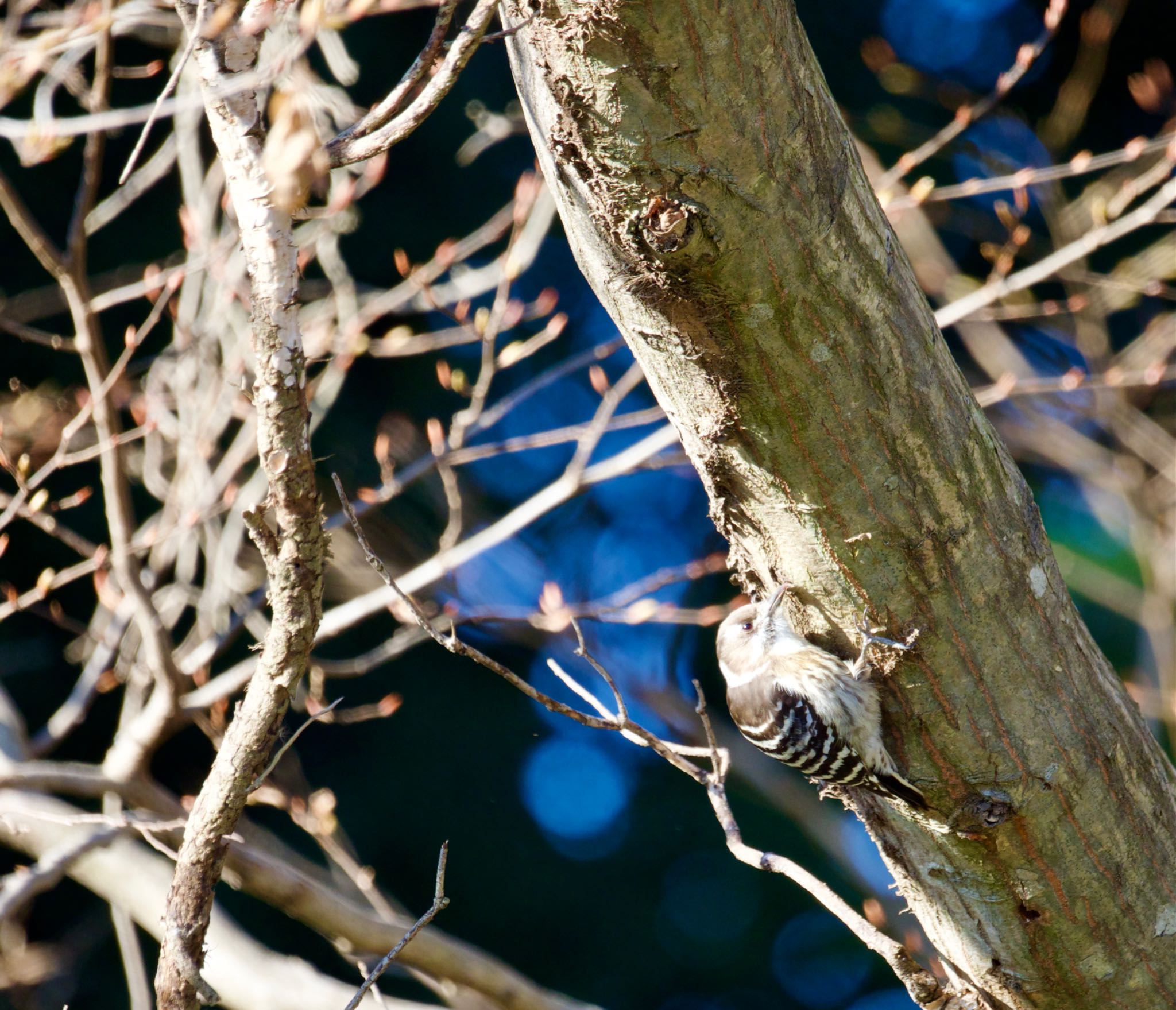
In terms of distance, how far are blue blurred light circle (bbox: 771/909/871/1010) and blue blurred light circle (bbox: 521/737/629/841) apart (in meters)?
1.38

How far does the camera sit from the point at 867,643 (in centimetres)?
197

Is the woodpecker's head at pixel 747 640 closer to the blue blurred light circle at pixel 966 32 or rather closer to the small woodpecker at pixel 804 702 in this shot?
the small woodpecker at pixel 804 702

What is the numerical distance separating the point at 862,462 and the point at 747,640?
1491 millimetres

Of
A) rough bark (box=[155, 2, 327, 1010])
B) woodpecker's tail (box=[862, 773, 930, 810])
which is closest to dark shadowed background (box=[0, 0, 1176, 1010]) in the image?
woodpecker's tail (box=[862, 773, 930, 810])

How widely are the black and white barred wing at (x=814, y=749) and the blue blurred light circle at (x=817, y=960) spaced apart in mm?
4022

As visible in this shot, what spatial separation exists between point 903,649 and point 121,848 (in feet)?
9.06

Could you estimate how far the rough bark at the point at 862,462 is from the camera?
1.53 metres

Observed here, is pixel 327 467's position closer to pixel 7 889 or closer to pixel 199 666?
pixel 199 666

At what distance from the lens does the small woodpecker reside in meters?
2.07

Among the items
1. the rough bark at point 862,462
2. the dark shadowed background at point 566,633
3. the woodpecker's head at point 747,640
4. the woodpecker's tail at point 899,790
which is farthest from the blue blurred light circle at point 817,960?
the woodpecker's tail at point 899,790

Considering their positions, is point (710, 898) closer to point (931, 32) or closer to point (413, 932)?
point (413, 932)

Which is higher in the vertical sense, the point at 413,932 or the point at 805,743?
the point at 413,932

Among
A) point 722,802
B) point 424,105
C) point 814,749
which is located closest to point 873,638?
point 722,802

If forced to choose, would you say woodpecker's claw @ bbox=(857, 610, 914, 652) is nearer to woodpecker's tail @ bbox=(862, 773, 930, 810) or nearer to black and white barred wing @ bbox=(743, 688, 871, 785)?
woodpecker's tail @ bbox=(862, 773, 930, 810)
